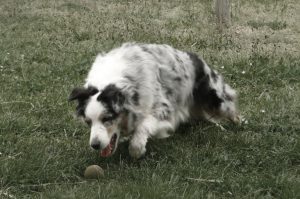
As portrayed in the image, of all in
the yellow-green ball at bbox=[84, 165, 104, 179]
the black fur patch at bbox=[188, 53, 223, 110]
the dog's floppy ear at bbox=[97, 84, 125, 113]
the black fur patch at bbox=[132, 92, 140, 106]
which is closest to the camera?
the yellow-green ball at bbox=[84, 165, 104, 179]

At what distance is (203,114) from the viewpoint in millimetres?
6043

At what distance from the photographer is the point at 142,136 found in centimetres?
491

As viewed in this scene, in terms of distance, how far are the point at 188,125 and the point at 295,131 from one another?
117 cm

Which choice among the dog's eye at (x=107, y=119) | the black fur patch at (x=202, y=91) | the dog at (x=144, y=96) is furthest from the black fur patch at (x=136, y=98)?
the black fur patch at (x=202, y=91)

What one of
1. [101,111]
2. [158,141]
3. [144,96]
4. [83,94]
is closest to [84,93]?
[83,94]

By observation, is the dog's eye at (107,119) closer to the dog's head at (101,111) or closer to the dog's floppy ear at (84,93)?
the dog's head at (101,111)

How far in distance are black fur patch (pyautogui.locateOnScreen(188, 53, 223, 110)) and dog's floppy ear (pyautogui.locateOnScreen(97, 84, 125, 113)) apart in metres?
1.47

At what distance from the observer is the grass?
429 cm

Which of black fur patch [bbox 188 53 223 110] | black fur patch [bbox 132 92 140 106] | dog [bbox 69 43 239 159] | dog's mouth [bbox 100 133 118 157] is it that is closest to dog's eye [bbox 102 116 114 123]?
dog [bbox 69 43 239 159]

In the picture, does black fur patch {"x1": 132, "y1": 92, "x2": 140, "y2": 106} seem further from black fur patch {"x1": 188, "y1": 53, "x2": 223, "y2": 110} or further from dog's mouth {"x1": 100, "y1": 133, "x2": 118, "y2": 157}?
black fur patch {"x1": 188, "y1": 53, "x2": 223, "y2": 110}

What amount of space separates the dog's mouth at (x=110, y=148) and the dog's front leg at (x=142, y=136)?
0.50 feet

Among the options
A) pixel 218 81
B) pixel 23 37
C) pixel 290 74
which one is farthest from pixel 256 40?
pixel 23 37

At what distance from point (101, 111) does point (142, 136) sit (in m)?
0.55

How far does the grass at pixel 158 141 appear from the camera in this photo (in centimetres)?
429
